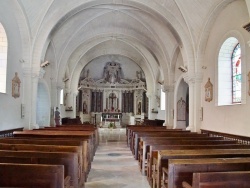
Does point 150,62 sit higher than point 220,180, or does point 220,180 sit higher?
point 150,62

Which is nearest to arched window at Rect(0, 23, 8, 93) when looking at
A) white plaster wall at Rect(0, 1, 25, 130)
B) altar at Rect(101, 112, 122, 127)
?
white plaster wall at Rect(0, 1, 25, 130)

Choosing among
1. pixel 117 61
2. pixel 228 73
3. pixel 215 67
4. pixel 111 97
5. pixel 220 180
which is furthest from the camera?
pixel 111 97

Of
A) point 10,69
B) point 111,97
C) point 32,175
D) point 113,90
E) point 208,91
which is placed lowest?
point 32,175

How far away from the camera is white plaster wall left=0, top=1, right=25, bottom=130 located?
28.7ft

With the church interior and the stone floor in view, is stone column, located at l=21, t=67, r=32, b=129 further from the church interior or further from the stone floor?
the stone floor

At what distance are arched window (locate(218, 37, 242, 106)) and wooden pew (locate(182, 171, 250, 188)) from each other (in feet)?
22.6

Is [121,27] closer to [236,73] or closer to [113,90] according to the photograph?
[236,73]

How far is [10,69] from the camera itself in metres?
9.27

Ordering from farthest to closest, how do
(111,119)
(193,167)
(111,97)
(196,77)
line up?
(111,97), (111,119), (196,77), (193,167)

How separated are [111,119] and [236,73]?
716 inches

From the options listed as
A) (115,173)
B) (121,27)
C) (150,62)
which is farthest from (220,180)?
(150,62)

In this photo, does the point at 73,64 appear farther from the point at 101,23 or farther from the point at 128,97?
the point at 128,97

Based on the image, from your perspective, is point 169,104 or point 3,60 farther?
point 169,104

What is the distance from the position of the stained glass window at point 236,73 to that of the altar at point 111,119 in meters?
17.0
